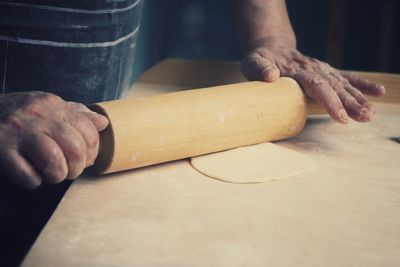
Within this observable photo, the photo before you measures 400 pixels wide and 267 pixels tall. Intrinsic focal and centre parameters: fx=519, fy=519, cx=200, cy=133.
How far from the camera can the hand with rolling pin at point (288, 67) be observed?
1274mm

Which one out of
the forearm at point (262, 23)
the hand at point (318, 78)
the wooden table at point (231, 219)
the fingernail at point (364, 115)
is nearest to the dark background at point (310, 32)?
the forearm at point (262, 23)

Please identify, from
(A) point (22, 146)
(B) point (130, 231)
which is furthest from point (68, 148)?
(B) point (130, 231)

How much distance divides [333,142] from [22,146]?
2.40ft

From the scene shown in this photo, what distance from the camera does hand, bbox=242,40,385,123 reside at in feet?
4.17

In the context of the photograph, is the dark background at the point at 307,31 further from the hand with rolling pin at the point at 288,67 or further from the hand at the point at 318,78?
the hand at the point at 318,78

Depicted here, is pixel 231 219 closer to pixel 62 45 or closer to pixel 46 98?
pixel 46 98

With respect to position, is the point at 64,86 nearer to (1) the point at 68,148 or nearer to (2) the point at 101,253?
(1) the point at 68,148

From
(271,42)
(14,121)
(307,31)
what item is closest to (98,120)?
(14,121)

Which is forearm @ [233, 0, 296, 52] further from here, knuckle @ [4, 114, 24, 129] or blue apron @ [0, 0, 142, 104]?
knuckle @ [4, 114, 24, 129]

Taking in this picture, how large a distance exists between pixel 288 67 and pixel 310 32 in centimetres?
198

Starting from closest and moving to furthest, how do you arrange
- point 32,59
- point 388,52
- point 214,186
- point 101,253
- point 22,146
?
point 101,253 → point 22,146 → point 214,186 → point 32,59 → point 388,52

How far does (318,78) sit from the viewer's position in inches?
51.3

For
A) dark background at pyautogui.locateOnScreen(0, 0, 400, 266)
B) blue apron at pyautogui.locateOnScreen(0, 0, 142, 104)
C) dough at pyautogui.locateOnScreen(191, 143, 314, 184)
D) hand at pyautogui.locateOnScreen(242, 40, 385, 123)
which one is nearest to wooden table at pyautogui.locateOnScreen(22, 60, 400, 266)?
dough at pyautogui.locateOnScreen(191, 143, 314, 184)

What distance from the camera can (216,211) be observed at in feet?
2.91
